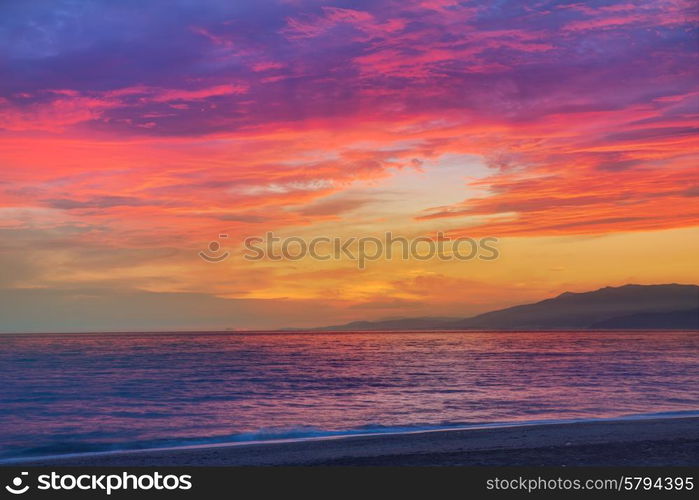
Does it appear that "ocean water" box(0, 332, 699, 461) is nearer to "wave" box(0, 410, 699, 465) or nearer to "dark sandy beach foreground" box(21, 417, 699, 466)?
"wave" box(0, 410, 699, 465)

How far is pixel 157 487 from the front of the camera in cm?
1306

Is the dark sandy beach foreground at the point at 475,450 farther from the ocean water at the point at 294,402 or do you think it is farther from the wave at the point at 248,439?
the ocean water at the point at 294,402

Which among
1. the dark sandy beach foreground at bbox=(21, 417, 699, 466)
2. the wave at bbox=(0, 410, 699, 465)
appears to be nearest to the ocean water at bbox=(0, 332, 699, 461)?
the wave at bbox=(0, 410, 699, 465)

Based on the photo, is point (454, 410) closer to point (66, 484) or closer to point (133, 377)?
point (66, 484)

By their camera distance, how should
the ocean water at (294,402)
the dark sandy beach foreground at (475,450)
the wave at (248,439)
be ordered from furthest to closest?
the ocean water at (294,402) → the wave at (248,439) → the dark sandy beach foreground at (475,450)

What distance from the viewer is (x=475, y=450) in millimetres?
18344

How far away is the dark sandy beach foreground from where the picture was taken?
16734mm

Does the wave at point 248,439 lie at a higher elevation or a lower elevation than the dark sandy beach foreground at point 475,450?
lower

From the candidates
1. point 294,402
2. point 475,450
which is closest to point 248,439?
point 475,450

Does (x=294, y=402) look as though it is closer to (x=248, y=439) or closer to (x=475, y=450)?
(x=248, y=439)

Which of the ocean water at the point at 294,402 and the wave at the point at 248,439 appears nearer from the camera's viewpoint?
the wave at the point at 248,439

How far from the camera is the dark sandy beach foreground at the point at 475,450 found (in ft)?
54.9

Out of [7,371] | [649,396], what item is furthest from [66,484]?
[7,371]

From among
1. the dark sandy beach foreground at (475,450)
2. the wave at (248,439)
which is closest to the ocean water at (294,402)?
the wave at (248,439)
